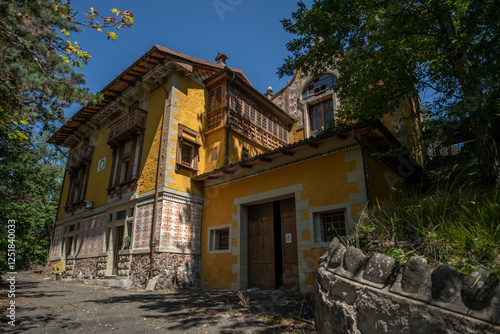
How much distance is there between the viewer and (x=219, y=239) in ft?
35.7

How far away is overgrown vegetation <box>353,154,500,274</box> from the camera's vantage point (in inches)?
110

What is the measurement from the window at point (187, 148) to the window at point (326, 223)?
18.2 ft

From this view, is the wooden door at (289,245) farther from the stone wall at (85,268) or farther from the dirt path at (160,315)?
the stone wall at (85,268)

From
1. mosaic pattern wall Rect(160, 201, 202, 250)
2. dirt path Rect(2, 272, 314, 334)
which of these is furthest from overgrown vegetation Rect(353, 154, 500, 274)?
mosaic pattern wall Rect(160, 201, 202, 250)

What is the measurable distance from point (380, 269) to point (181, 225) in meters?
8.62

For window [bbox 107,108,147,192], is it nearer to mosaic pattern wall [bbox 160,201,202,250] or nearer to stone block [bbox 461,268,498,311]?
mosaic pattern wall [bbox 160,201,202,250]

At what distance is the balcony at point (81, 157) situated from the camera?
1623 cm

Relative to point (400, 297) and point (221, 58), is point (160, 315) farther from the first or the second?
point (221, 58)

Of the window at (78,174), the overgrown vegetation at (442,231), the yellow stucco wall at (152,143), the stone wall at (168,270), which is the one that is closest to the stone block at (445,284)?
the overgrown vegetation at (442,231)

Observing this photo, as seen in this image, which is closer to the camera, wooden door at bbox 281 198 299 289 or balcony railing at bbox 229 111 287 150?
wooden door at bbox 281 198 299 289

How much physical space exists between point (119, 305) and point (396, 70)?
7.92 metres

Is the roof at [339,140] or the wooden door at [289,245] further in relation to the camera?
the wooden door at [289,245]

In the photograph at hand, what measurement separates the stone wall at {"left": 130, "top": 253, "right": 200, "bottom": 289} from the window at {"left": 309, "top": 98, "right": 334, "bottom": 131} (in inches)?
366

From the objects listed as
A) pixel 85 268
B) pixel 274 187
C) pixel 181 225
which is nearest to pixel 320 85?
pixel 274 187
